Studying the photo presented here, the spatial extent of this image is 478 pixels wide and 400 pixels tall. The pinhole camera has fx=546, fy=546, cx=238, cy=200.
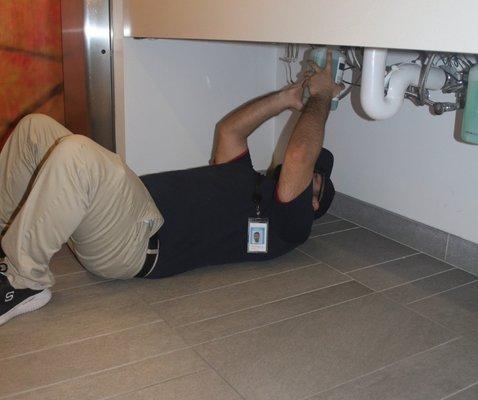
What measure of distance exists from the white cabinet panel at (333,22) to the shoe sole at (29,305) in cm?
82

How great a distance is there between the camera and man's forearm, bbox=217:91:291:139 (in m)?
1.82

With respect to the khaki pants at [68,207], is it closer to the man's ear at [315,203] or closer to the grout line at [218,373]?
the grout line at [218,373]

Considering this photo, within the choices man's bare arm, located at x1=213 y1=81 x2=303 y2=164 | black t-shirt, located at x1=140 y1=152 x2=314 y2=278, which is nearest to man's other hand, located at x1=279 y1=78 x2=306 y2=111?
man's bare arm, located at x1=213 y1=81 x2=303 y2=164

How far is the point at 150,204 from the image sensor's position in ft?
4.83

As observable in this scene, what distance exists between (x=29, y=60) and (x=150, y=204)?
108 centimetres

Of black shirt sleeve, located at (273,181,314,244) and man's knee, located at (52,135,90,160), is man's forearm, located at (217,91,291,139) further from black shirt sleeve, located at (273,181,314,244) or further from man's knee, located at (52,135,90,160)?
man's knee, located at (52,135,90,160)

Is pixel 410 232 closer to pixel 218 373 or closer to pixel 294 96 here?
pixel 294 96

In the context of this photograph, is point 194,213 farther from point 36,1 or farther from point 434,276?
point 36,1

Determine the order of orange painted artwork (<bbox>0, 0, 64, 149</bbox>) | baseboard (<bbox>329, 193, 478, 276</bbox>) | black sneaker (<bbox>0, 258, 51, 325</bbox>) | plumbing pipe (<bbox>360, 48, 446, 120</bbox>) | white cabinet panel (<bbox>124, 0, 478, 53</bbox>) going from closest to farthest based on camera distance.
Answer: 1. white cabinet panel (<bbox>124, 0, 478, 53</bbox>)
2. plumbing pipe (<bbox>360, 48, 446, 120</bbox>)
3. black sneaker (<bbox>0, 258, 51, 325</bbox>)
4. baseboard (<bbox>329, 193, 478, 276</bbox>)
5. orange painted artwork (<bbox>0, 0, 64, 149</bbox>)

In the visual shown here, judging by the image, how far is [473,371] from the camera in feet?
3.92

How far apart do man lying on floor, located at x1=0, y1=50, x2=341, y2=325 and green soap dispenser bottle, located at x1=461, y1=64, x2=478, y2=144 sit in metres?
0.41

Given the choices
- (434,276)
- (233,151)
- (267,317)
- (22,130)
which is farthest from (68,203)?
(434,276)

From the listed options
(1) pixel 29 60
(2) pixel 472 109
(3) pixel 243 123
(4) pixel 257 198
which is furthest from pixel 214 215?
(1) pixel 29 60

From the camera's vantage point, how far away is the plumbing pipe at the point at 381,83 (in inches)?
47.0
